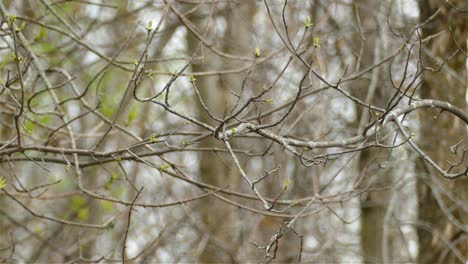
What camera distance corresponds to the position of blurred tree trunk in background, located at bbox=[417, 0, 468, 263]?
6883 mm

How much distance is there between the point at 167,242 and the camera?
9203 millimetres

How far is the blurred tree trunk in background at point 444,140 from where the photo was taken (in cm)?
688

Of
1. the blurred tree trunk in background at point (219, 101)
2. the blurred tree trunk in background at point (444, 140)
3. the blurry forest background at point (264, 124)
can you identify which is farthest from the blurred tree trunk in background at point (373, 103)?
the blurred tree trunk in background at point (219, 101)

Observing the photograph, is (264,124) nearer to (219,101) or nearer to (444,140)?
(444,140)

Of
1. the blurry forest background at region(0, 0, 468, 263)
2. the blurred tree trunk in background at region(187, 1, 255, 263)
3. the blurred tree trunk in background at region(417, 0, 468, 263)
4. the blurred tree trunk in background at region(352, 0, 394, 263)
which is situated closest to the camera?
the blurry forest background at region(0, 0, 468, 263)

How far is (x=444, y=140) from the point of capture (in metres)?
7.16

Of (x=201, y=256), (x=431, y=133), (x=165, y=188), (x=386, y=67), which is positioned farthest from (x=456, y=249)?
(x=165, y=188)

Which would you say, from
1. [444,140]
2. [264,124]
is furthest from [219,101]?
[264,124]

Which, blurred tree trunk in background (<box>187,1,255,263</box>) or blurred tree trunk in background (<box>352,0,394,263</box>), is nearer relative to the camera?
blurred tree trunk in background (<box>352,0,394,263</box>)

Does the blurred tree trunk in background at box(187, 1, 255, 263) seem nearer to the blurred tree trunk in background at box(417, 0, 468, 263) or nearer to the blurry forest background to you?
the blurry forest background

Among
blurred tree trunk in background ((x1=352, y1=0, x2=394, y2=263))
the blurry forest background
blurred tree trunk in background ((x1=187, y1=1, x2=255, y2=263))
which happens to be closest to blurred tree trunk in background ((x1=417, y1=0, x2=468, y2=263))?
the blurry forest background

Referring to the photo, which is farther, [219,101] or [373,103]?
[219,101]

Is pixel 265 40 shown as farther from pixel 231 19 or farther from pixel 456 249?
pixel 456 249

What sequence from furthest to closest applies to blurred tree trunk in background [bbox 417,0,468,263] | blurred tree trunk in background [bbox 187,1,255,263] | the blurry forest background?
blurred tree trunk in background [bbox 187,1,255,263] < blurred tree trunk in background [bbox 417,0,468,263] < the blurry forest background
